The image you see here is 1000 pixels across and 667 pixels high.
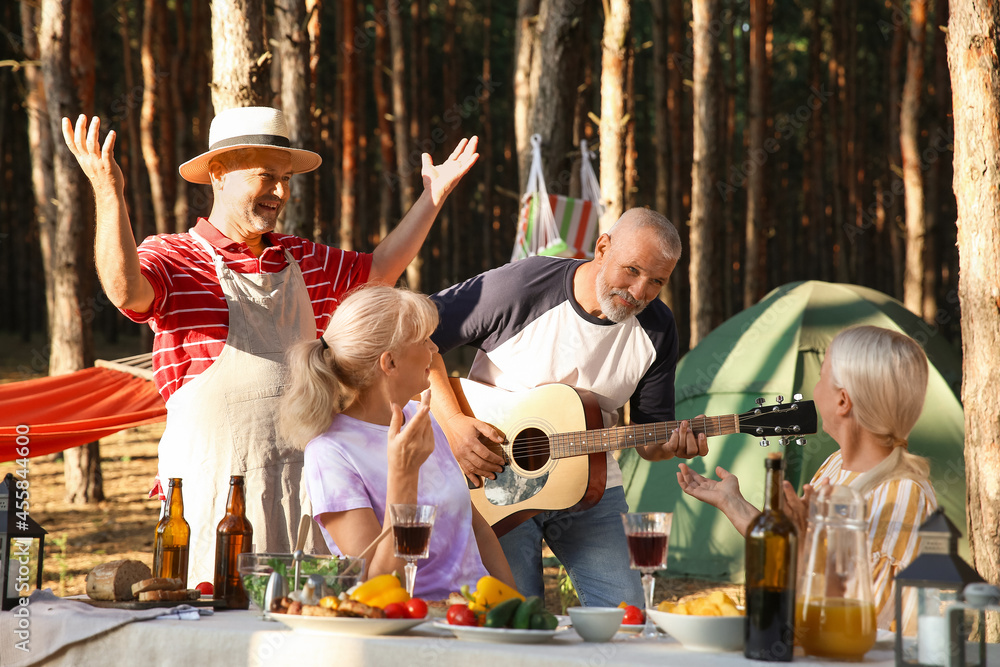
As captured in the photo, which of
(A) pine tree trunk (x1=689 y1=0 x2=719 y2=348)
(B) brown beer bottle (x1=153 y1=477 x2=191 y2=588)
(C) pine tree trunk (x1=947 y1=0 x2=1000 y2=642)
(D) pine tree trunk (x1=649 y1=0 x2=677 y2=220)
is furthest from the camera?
(D) pine tree trunk (x1=649 y1=0 x2=677 y2=220)

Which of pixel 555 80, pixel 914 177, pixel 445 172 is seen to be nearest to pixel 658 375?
pixel 445 172

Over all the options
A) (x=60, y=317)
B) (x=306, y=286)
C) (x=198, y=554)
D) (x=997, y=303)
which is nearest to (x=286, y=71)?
(x=60, y=317)

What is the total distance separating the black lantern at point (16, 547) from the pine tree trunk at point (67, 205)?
228 inches

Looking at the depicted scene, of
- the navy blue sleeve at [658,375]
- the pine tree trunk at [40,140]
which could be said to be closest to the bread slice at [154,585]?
the navy blue sleeve at [658,375]

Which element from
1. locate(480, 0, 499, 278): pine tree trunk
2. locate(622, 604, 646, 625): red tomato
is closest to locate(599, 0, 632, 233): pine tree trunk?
locate(622, 604, 646, 625): red tomato

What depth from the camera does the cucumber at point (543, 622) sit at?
1928 mm

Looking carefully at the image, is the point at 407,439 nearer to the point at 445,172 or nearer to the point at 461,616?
the point at 461,616

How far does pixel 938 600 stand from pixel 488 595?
33.9 inches

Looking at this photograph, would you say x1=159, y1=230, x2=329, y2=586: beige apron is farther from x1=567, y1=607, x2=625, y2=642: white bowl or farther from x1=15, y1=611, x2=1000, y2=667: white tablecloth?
x1=567, y1=607, x2=625, y2=642: white bowl

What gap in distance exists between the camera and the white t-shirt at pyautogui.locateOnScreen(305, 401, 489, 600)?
2.54 meters

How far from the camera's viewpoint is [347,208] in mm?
14906

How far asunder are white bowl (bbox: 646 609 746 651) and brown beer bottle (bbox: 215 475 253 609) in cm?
106

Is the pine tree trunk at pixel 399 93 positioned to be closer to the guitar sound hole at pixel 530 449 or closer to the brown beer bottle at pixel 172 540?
the guitar sound hole at pixel 530 449

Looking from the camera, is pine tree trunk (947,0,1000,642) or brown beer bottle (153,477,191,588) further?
pine tree trunk (947,0,1000,642)
